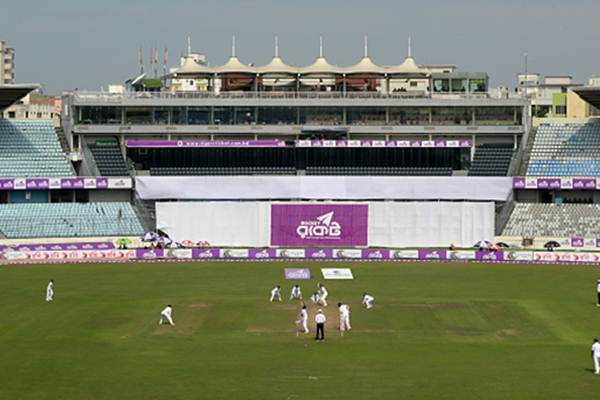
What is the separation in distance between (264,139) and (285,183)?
656 cm

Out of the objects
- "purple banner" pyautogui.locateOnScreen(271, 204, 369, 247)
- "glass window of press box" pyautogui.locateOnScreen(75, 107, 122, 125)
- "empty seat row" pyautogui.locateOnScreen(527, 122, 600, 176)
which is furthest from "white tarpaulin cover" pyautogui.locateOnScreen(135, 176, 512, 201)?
"glass window of press box" pyautogui.locateOnScreen(75, 107, 122, 125)

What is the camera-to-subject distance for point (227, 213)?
305 ft

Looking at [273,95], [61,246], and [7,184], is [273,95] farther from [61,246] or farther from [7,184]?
[61,246]

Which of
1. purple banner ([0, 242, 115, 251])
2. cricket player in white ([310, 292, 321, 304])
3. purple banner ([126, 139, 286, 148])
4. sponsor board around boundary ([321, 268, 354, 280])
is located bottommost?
cricket player in white ([310, 292, 321, 304])

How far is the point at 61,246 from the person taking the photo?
8338 centimetres

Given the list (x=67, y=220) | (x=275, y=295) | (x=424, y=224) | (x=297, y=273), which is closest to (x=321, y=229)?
(x=424, y=224)

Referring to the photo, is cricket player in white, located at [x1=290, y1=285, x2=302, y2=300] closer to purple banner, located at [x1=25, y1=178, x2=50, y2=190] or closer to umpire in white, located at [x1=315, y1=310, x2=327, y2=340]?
umpire in white, located at [x1=315, y1=310, x2=327, y2=340]

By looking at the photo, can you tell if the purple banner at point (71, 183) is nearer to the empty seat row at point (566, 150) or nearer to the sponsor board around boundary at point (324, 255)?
the sponsor board around boundary at point (324, 255)

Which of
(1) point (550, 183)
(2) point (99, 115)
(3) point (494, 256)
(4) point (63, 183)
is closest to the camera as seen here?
(3) point (494, 256)

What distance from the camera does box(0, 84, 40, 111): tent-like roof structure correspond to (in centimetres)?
9409

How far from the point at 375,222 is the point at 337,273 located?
66.5 ft

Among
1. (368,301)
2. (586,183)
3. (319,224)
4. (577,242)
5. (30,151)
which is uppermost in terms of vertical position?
(30,151)

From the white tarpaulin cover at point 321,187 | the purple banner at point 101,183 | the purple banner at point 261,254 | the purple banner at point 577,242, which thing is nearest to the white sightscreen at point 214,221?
the white tarpaulin cover at point 321,187

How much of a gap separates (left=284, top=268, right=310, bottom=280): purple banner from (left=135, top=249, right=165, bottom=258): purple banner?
12644mm
